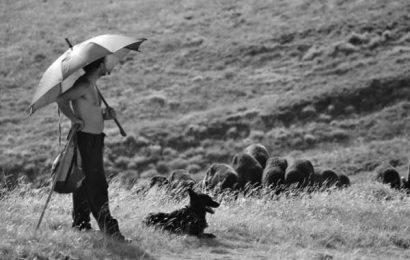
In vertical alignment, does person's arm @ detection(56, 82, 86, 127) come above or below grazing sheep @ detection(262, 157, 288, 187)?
above

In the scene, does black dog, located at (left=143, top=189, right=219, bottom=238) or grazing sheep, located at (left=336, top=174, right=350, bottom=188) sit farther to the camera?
grazing sheep, located at (left=336, top=174, right=350, bottom=188)

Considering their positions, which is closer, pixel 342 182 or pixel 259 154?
pixel 259 154

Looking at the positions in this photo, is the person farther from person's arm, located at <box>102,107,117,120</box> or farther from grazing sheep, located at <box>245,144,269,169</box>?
grazing sheep, located at <box>245,144,269,169</box>

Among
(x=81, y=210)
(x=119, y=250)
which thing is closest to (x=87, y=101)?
(x=81, y=210)

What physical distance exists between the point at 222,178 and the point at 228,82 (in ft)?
98.4

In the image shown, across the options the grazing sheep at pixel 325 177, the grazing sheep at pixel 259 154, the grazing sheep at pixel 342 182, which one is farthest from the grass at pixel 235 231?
the grazing sheep at pixel 259 154

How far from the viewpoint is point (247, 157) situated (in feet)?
59.2

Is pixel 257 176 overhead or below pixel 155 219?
below

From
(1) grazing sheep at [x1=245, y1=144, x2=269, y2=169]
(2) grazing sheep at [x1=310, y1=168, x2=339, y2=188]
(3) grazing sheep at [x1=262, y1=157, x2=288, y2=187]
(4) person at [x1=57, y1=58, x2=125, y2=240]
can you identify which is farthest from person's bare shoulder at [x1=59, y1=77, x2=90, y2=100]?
(1) grazing sheep at [x1=245, y1=144, x2=269, y2=169]

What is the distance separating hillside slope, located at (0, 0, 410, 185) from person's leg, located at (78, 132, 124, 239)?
74.4 ft

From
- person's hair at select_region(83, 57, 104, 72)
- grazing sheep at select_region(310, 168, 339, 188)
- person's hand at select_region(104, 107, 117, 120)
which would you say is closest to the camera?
person's hair at select_region(83, 57, 104, 72)

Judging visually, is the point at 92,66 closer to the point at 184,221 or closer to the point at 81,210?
the point at 81,210

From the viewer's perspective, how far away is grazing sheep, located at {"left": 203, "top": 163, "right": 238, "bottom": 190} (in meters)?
16.2

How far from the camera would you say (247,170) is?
17.6 metres
